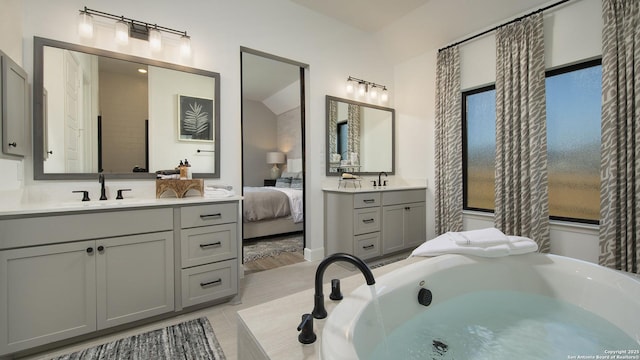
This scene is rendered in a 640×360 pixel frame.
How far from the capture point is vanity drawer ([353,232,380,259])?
2867 mm

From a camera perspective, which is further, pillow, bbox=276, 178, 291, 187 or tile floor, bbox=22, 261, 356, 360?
pillow, bbox=276, 178, 291, 187

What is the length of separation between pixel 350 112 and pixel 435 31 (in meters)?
1.37

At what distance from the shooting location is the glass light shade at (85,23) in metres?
1.91

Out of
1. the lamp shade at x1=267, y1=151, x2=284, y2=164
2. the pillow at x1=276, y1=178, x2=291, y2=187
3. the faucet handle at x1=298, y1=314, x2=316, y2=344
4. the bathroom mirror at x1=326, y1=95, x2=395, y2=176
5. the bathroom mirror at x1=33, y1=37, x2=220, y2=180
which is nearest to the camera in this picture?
the faucet handle at x1=298, y1=314, x2=316, y2=344

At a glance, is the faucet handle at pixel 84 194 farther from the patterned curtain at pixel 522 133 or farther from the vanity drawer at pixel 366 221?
the patterned curtain at pixel 522 133

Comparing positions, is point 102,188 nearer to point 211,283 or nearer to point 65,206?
point 65,206

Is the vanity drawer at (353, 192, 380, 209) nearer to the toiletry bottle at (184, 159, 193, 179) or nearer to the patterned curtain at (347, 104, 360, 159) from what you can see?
the patterned curtain at (347, 104, 360, 159)

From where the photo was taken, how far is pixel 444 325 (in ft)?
4.50

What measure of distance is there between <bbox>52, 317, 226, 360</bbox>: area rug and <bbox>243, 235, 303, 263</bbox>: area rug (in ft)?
4.58

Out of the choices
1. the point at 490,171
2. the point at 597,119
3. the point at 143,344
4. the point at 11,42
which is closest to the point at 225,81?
the point at 11,42

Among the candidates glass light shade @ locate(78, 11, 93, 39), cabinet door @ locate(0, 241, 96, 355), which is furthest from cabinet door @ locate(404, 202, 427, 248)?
glass light shade @ locate(78, 11, 93, 39)

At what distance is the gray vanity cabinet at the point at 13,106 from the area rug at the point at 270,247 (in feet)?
6.95

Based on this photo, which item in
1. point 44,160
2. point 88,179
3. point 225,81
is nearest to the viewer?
point 44,160

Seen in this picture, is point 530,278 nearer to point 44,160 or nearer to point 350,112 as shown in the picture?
point 350,112
